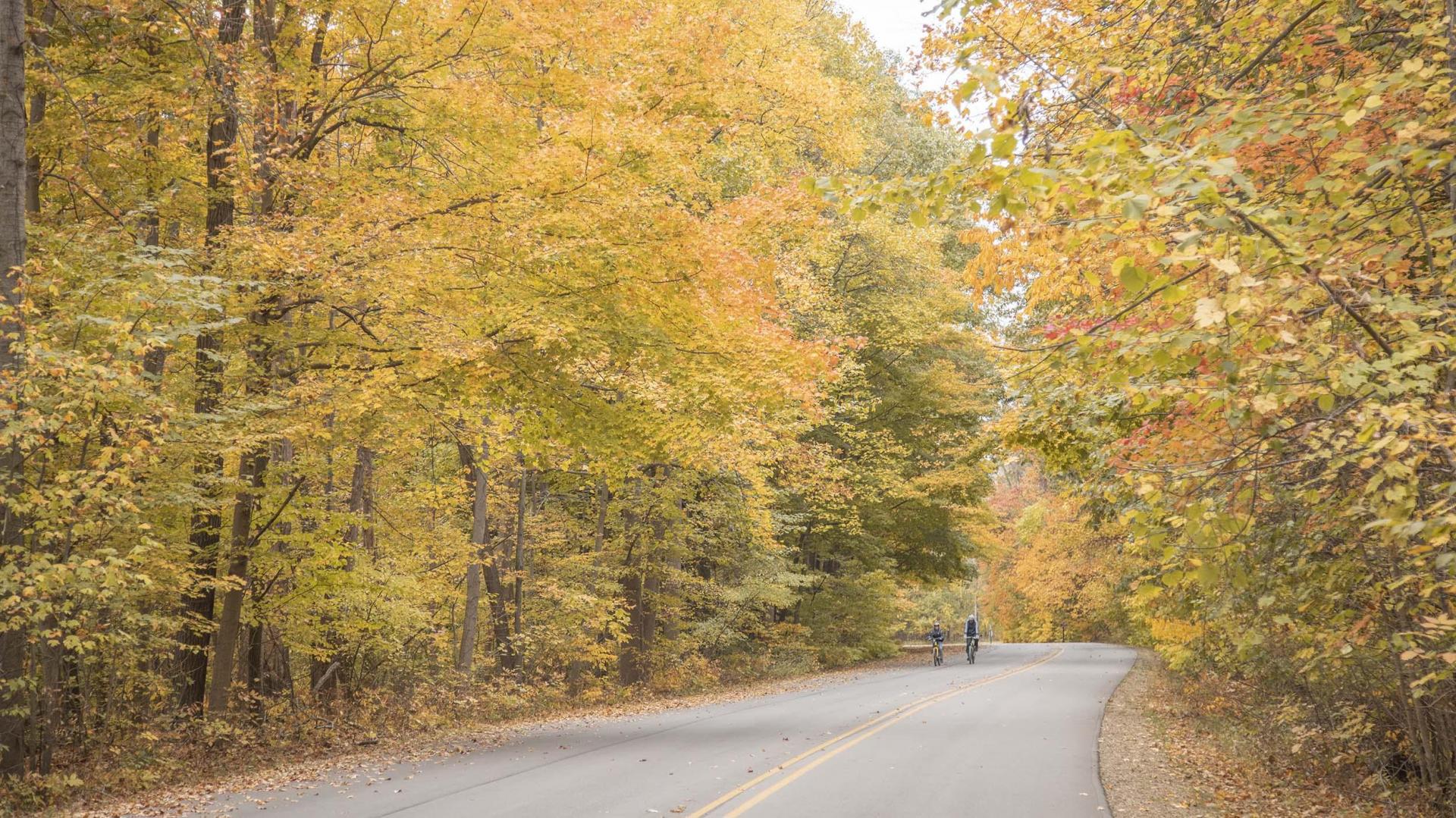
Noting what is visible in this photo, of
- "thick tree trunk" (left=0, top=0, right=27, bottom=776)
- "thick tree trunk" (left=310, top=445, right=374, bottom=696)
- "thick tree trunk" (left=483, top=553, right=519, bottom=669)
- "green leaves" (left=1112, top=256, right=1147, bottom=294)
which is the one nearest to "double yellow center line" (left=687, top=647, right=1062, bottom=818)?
"green leaves" (left=1112, top=256, right=1147, bottom=294)

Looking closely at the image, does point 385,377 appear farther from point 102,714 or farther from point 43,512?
point 102,714

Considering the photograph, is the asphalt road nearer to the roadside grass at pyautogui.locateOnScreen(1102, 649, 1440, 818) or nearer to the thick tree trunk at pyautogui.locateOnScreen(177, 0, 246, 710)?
the roadside grass at pyautogui.locateOnScreen(1102, 649, 1440, 818)

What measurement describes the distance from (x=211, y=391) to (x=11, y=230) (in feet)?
10.7

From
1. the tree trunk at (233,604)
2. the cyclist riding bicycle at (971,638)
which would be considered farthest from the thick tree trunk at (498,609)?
the cyclist riding bicycle at (971,638)

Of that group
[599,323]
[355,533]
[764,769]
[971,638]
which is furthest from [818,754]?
[971,638]

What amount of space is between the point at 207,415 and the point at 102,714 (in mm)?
4912

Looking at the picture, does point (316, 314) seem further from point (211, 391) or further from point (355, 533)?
point (355, 533)

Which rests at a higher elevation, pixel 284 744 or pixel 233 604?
pixel 233 604

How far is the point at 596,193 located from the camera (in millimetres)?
11531

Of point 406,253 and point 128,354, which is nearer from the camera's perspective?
point 128,354

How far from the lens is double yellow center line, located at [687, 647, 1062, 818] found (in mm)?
8961

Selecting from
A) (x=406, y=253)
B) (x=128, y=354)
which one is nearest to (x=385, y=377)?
(x=406, y=253)

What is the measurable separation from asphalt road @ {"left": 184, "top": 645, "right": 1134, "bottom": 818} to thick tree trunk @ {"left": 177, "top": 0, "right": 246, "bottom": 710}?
353 centimetres

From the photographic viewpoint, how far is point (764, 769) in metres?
10.8
